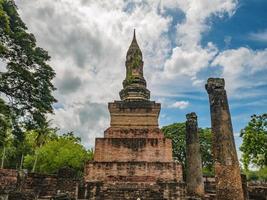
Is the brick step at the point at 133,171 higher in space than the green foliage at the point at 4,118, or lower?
lower

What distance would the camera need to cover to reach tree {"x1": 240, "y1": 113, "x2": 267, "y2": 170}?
72.2 ft

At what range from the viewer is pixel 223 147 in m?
9.05

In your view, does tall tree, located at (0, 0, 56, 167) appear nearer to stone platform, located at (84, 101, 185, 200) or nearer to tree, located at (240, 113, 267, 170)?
stone platform, located at (84, 101, 185, 200)

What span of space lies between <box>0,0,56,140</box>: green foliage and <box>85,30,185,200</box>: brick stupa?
12.0 feet

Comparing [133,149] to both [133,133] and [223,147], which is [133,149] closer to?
[133,133]

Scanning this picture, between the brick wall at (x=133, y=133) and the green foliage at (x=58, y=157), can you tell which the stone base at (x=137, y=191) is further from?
the green foliage at (x=58, y=157)

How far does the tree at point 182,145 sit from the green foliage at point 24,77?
2453cm

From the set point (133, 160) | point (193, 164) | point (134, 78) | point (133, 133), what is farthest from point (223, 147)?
point (134, 78)

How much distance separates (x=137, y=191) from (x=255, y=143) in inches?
538

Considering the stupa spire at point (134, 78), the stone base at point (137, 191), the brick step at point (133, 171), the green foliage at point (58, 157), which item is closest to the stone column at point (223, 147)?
the stone base at point (137, 191)

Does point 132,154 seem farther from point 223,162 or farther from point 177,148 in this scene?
point 177,148

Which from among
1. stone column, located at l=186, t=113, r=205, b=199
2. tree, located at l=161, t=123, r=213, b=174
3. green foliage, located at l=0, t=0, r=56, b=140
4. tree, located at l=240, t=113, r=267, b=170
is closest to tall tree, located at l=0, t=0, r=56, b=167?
green foliage, located at l=0, t=0, r=56, b=140

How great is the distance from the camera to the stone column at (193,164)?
46.3 ft

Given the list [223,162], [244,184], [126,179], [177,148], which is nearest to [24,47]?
[126,179]
